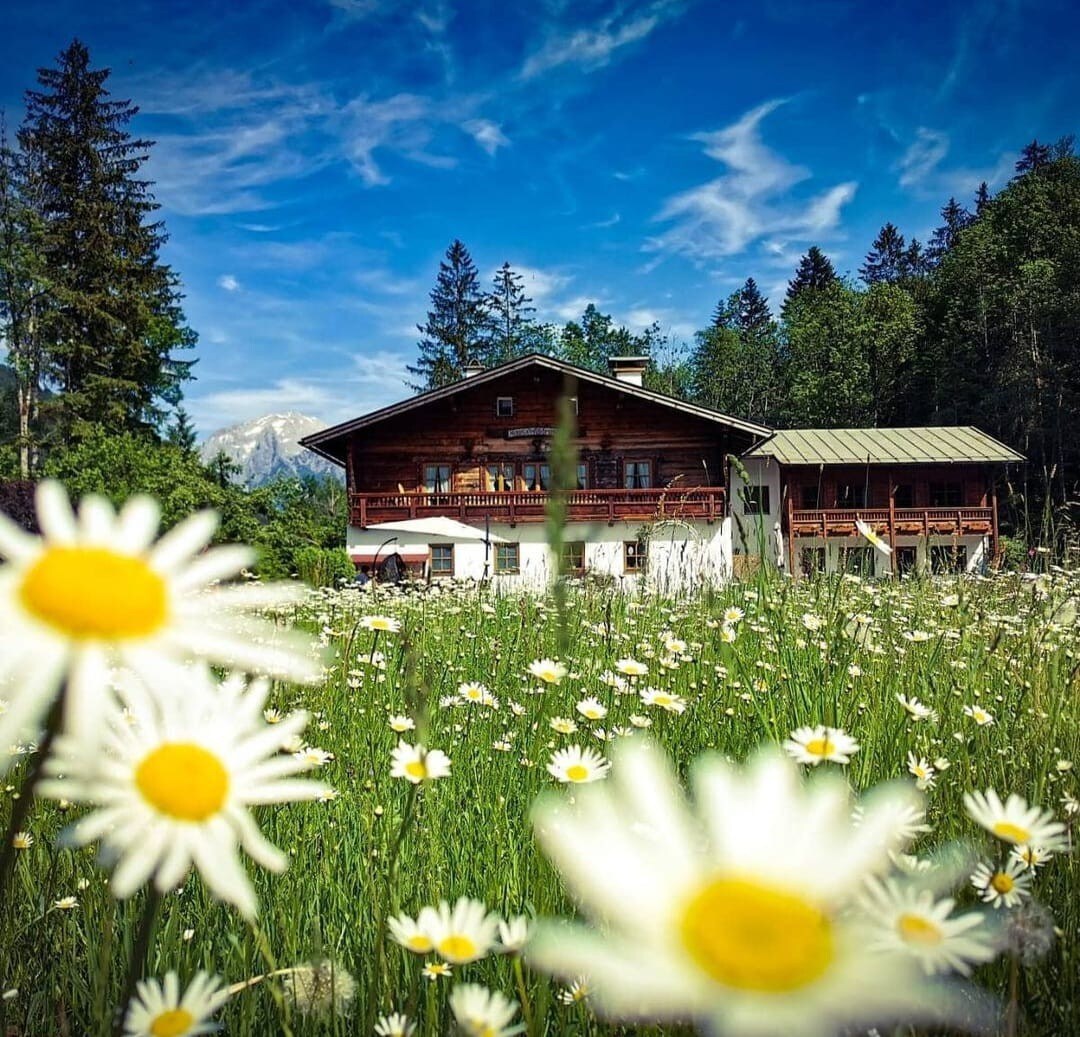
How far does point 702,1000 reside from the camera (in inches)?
11.8

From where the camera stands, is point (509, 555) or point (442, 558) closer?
point (442, 558)

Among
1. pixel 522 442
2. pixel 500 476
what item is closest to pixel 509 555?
pixel 500 476

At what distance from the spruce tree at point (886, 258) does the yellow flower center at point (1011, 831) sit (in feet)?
189

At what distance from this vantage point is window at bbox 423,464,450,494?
22.0m

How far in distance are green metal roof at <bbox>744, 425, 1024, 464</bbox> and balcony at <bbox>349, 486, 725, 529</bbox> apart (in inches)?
200

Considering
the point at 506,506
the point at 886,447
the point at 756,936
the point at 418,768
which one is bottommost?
the point at 418,768

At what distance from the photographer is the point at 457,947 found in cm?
82

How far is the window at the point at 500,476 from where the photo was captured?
21.9 meters

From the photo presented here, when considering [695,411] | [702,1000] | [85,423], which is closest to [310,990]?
[702,1000]

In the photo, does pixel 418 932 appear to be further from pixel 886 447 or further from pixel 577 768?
pixel 886 447

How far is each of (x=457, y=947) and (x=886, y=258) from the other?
5962 cm

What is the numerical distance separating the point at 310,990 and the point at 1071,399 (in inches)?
1364

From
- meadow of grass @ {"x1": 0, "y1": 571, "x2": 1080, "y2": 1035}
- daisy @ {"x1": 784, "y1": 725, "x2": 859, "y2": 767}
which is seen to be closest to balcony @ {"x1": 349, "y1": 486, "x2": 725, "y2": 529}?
meadow of grass @ {"x1": 0, "y1": 571, "x2": 1080, "y2": 1035}

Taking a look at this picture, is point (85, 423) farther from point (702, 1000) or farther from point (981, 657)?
point (702, 1000)
